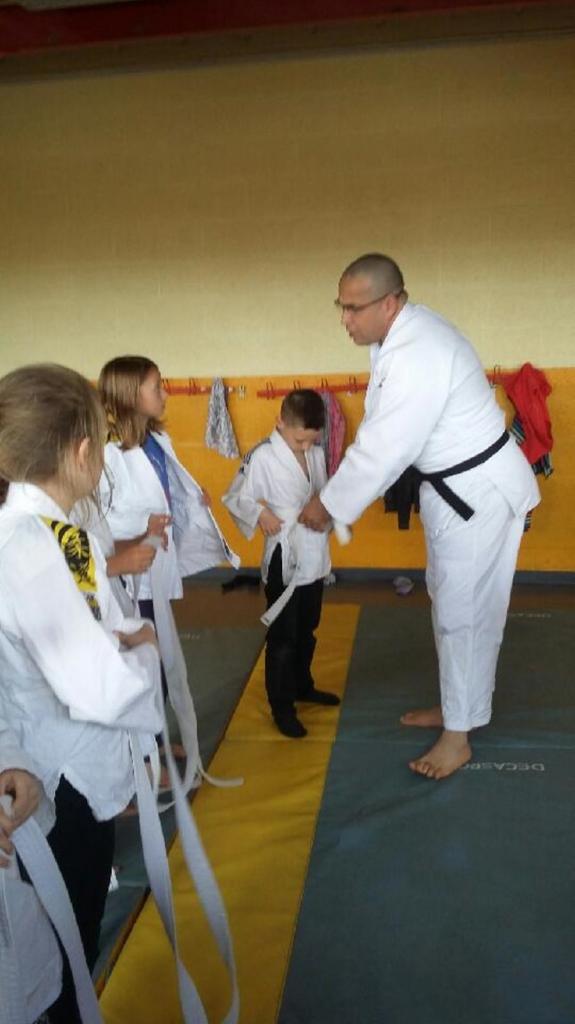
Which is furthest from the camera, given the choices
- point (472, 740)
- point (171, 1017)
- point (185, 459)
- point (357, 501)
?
point (185, 459)

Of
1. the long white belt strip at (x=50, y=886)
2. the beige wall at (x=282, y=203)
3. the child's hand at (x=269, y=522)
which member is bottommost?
the long white belt strip at (x=50, y=886)

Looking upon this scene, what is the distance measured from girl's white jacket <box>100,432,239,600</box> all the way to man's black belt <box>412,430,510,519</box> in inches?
31.4

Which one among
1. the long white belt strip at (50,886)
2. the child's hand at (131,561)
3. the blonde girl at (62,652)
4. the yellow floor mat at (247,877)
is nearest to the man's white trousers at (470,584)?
the yellow floor mat at (247,877)

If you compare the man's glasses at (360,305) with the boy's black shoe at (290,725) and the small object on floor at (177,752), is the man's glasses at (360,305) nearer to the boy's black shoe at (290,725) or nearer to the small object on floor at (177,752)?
the boy's black shoe at (290,725)

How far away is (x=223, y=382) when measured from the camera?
5.23 meters

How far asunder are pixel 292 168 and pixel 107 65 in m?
1.41

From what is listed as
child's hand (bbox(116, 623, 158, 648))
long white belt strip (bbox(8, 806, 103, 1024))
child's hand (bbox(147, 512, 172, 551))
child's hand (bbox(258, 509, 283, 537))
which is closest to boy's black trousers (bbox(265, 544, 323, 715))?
child's hand (bbox(258, 509, 283, 537))

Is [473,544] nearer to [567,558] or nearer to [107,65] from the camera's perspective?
[567,558]

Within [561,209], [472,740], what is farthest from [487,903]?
[561,209]

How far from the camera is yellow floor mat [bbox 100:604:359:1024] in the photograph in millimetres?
1912

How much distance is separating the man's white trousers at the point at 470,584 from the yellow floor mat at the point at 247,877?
0.59 metres

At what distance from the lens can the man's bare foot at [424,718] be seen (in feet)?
10.3

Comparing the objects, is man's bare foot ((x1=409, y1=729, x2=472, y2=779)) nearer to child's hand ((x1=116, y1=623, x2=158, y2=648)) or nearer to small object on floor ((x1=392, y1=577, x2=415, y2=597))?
child's hand ((x1=116, y1=623, x2=158, y2=648))

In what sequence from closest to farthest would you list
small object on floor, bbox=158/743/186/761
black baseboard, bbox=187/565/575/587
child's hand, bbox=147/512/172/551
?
1. child's hand, bbox=147/512/172/551
2. small object on floor, bbox=158/743/186/761
3. black baseboard, bbox=187/565/575/587
